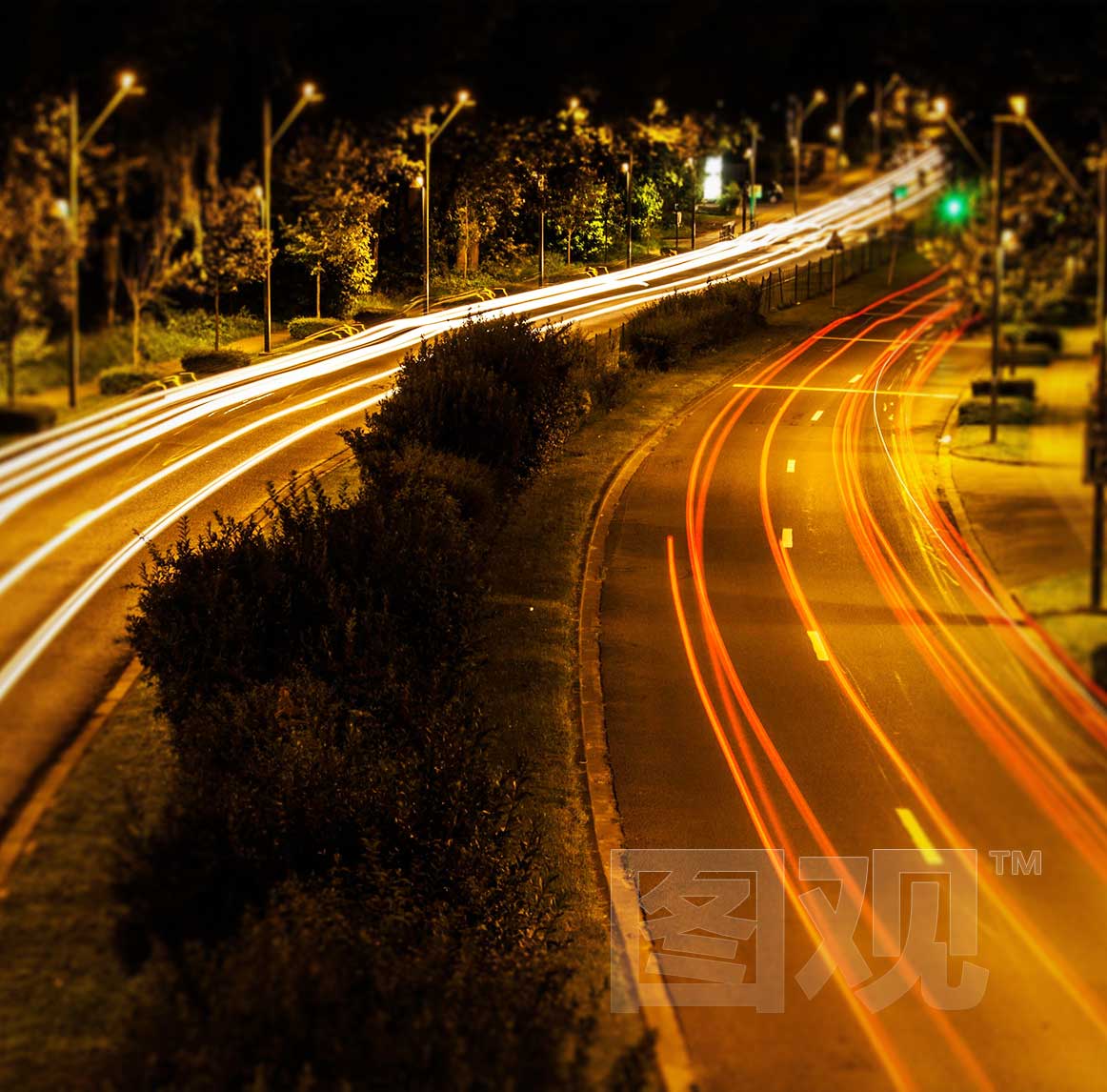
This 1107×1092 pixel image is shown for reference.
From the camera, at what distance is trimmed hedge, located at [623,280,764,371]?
48.6 metres

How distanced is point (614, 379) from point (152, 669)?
30734 millimetres

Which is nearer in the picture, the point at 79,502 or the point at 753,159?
the point at 79,502

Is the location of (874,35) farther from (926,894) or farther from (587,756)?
(587,756)

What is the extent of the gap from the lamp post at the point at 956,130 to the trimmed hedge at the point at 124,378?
3.20 meters

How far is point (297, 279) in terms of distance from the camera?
6711mm

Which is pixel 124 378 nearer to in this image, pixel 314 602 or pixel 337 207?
pixel 337 207

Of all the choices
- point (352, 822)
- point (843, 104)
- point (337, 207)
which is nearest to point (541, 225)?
point (337, 207)

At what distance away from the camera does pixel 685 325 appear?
1978 inches

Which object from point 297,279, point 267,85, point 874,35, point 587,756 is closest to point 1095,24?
point 874,35

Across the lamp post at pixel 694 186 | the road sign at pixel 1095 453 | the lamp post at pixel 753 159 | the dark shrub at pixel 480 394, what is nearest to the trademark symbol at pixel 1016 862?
the lamp post at pixel 753 159

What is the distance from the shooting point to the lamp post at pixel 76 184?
4531 mm

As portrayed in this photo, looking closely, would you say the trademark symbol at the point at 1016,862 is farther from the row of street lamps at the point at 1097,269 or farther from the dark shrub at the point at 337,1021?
the row of street lamps at the point at 1097,269

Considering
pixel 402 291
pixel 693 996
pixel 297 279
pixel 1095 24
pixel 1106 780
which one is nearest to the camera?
pixel 1095 24

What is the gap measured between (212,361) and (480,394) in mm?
19347
